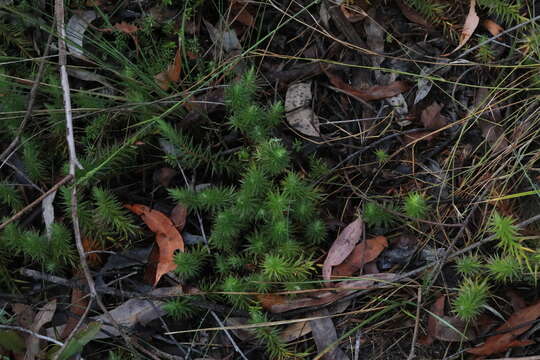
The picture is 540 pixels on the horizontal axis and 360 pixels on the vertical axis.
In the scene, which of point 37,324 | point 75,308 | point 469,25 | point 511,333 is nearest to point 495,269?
Answer: point 511,333

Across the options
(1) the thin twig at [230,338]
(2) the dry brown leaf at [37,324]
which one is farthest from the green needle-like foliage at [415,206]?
(2) the dry brown leaf at [37,324]

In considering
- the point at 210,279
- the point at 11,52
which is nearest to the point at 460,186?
the point at 210,279

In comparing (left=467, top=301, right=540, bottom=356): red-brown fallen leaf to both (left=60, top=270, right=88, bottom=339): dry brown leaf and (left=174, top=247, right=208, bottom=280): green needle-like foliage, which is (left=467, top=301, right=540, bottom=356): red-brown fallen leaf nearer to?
(left=174, top=247, right=208, bottom=280): green needle-like foliage

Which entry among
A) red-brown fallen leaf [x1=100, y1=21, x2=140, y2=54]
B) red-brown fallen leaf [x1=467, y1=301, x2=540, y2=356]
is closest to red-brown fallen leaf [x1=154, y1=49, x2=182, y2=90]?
red-brown fallen leaf [x1=100, y1=21, x2=140, y2=54]

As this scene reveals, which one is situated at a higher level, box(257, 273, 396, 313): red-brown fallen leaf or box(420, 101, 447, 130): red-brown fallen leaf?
box(420, 101, 447, 130): red-brown fallen leaf

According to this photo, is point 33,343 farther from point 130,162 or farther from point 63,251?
point 130,162

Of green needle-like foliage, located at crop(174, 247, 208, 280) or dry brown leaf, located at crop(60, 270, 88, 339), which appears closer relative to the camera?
green needle-like foliage, located at crop(174, 247, 208, 280)

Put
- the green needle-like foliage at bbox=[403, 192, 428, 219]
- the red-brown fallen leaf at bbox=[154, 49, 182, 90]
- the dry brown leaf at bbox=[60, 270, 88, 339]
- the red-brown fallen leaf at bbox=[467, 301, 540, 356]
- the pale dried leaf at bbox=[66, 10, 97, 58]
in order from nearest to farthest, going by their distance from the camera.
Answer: the red-brown fallen leaf at bbox=[467, 301, 540, 356], the green needle-like foliage at bbox=[403, 192, 428, 219], the dry brown leaf at bbox=[60, 270, 88, 339], the red-brown fallen leaf at bbox=[154, 49, 182, 90], the pale dried leaf at bbox=[66, 10, 97, 58]
